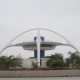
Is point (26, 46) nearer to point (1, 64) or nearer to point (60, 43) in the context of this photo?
point (60, 43)

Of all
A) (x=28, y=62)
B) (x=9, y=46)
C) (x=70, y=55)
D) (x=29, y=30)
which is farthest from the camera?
(x=9, y=46)

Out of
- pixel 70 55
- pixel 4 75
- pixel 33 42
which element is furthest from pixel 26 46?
pixel 4 75

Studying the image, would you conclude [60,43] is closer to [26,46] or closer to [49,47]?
[49,47]

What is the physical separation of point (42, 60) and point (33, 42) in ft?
33.3

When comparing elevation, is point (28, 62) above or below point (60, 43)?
below

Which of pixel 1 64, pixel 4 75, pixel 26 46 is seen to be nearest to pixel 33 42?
pixel 26 46

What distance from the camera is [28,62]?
67438 millimetres

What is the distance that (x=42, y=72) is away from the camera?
27.2m

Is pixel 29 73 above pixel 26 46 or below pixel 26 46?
below

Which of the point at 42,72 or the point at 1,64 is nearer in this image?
the point at 42,72

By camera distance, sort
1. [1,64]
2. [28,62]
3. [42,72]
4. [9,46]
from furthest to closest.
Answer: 1. [9,46]
2. [28,62]
3. [1,64]
4. [42,72]

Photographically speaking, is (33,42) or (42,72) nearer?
(42,72)

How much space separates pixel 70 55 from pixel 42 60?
19606 millimetres

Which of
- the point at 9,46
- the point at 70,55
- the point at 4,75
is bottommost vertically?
the point at 4,75
